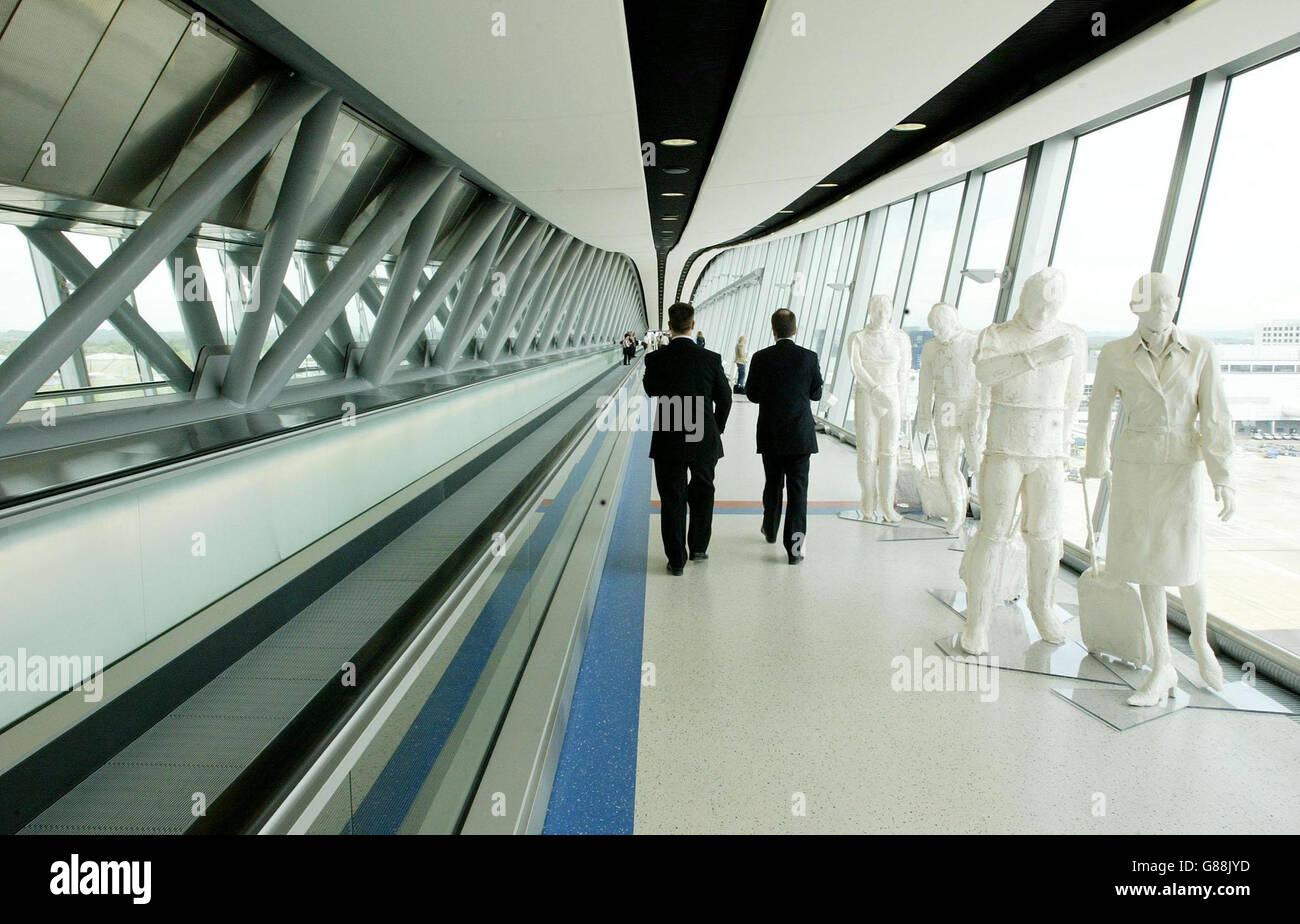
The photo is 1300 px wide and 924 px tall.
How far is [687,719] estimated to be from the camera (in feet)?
13.3

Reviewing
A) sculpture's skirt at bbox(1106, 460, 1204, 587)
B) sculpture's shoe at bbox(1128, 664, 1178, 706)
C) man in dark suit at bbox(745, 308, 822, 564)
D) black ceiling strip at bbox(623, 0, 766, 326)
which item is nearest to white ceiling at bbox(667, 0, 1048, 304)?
black ceiling strip at bbox(623, 0, 766, 326)

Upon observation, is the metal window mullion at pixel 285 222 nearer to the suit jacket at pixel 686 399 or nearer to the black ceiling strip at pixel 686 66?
the black ceiling strip at pixel 686 66

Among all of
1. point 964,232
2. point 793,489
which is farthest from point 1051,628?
point 964,232

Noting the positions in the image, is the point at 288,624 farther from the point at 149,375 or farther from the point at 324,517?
the point at 149,375

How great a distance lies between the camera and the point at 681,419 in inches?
257

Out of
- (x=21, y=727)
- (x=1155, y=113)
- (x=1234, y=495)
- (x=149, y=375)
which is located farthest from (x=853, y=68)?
(x=149, y=375)

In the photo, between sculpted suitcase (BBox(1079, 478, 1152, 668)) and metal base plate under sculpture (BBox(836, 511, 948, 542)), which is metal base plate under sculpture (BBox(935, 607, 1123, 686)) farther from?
metal base plate under sculpture (BBox(836, 511, 948, 542))

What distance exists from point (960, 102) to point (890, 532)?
4495mm

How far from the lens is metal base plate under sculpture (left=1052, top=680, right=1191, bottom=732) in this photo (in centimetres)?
406

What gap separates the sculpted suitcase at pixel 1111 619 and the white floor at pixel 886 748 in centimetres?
48

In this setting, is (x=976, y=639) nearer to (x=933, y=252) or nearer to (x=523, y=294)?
(x=933, y=252)

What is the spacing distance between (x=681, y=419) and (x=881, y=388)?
273 centimetres
